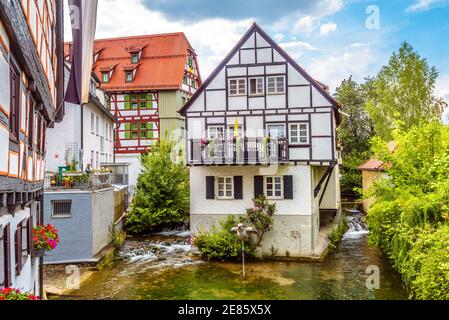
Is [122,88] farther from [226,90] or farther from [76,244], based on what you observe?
[76,244]

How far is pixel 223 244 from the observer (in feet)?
58.4

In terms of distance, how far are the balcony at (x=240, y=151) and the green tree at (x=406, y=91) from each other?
53.5ft

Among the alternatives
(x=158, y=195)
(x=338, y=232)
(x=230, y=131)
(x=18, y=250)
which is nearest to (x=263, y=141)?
(x=230, y=131)

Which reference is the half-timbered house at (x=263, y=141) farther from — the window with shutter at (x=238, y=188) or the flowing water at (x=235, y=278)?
the flowing water at (x=235, y=278)

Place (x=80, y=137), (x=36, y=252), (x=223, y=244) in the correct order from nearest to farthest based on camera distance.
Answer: (x=36, y=252) < (x=223, y=244) < (x=80, y=137)

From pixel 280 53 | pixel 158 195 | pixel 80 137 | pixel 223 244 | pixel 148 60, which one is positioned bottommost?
pixel 223 244

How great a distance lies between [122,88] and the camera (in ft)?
115

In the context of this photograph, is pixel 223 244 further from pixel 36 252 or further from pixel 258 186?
pixel 36 252

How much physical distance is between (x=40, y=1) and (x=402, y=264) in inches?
454

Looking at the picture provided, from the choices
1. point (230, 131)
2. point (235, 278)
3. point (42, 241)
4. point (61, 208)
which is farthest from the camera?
point (230, 131)

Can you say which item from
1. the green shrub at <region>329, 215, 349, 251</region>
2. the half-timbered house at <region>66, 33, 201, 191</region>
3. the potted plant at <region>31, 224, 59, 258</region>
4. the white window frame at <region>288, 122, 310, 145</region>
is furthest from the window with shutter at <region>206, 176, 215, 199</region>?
the half-timbered house at <region>66, 33, 201, 191</region>

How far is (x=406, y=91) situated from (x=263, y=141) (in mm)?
19267

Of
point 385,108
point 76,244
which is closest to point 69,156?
point 76,244

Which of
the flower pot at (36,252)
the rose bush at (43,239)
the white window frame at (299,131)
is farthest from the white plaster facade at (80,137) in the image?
the flower pot at (36,252)
